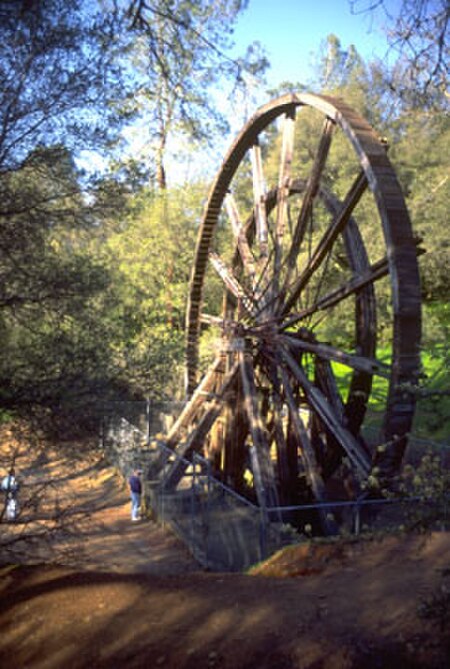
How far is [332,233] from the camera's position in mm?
8547

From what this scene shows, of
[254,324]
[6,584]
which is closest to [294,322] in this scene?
[254,324]

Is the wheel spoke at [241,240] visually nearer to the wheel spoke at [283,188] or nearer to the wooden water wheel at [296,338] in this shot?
the wooden water wheel at [296,338]

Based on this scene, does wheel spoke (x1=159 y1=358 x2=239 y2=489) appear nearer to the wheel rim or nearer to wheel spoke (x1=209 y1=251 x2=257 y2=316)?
the wheel rim

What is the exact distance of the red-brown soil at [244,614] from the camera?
437cm

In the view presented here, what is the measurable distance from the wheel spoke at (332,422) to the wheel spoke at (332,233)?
0.86 meters

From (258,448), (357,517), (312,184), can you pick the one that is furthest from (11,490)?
(312,184)

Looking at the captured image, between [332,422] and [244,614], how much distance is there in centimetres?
370

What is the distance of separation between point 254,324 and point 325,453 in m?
2.19

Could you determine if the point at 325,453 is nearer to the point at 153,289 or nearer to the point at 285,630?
the point at 285,630

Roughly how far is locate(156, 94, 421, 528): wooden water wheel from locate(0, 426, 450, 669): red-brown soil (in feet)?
3.60

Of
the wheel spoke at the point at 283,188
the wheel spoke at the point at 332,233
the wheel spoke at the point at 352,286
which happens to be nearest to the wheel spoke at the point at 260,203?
the wheel spoke at the point at 283,188

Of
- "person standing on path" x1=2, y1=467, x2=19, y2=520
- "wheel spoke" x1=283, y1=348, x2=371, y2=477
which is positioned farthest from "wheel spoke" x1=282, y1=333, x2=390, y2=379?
"person standing on path" x1=2, y1=467, x2=19, y2=520

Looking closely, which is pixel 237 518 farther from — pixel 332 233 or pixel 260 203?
pixel 260 203

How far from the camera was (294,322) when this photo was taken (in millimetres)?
9445
